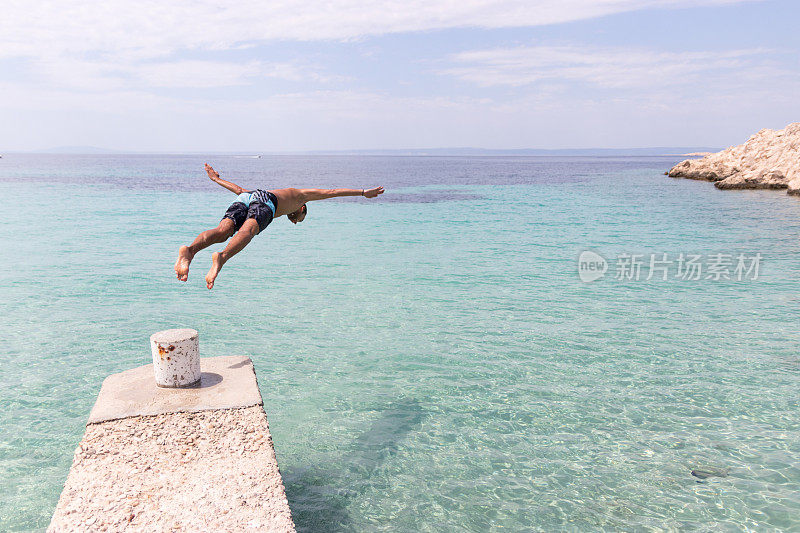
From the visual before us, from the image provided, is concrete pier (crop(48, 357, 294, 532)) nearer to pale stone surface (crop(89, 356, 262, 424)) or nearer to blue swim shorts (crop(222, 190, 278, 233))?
pale stone surface (crop(89, 356, 262, 424))

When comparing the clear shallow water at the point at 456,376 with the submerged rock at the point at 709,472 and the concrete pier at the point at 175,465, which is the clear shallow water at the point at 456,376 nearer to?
the submerged rock at the point at 709,472

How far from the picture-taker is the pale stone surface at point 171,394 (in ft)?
19.1

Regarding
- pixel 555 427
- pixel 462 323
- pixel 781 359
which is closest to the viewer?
pixel 555 427

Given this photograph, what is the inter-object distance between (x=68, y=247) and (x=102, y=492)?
2143 cm

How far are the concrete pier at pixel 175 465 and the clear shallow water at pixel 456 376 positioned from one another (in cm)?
134

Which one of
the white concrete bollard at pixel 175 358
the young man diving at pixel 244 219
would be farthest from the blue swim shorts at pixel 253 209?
the white concrete bollard at pixel 175 358

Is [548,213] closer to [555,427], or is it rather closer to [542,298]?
[542,298]

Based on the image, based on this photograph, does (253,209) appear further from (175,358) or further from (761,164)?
(761,164)

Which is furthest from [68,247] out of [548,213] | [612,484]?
[548,213]

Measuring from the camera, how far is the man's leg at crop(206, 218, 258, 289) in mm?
5859

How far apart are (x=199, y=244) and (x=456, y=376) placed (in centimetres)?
536

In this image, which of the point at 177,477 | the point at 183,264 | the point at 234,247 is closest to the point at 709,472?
the point at 177,477

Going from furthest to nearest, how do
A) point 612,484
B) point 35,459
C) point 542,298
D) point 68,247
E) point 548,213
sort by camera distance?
point 548,213
point 68,247
point 542,298
point 35,459
point 612,484

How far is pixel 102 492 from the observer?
194 inches
